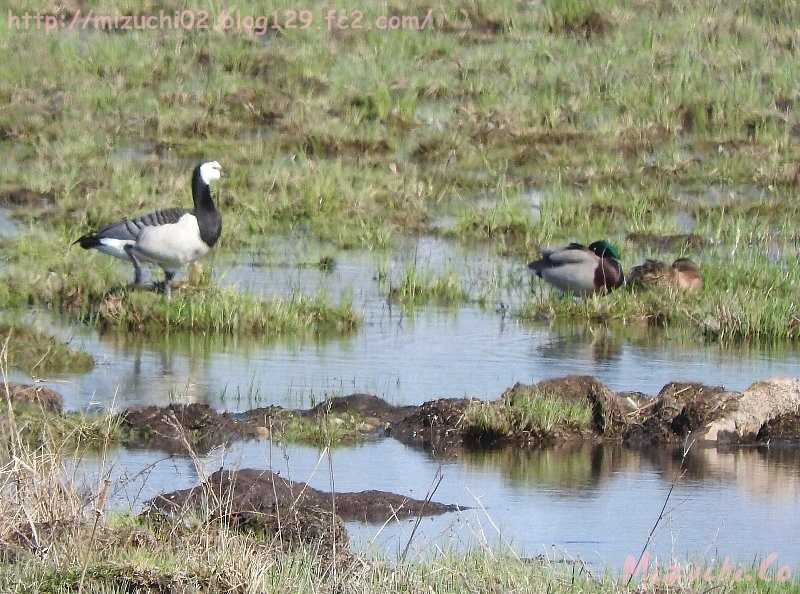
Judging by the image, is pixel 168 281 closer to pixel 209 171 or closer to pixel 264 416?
pixel 209 171

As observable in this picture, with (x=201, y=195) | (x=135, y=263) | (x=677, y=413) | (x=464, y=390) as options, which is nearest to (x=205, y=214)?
(x=201, y=195)

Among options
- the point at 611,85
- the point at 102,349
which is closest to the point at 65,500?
the point at 102,349

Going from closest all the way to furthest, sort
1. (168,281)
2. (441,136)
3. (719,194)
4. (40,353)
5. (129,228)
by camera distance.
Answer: (40,353) → (168,281) → (129,228) → (719,194) → (441,136)

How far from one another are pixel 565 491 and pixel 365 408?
1809mm

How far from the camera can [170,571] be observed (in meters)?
6.73

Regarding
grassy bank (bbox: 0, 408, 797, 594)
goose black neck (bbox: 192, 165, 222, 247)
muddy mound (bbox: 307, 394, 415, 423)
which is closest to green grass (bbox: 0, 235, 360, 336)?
goose black neck (bbox: 192, 165, 222, 247)

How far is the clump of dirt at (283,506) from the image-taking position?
761cm

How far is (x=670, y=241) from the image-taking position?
17.5 m

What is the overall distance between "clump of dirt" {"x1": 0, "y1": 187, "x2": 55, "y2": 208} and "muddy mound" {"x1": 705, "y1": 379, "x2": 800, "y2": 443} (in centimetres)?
937

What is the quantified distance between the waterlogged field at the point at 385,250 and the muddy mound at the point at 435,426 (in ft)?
0.14

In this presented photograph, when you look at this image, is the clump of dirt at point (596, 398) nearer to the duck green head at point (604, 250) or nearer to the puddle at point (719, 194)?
the duck green head at point (604, 250)

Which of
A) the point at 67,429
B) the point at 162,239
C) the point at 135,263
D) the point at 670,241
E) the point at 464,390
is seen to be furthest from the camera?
the point at 670,241

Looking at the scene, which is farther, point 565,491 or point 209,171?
point 209,171

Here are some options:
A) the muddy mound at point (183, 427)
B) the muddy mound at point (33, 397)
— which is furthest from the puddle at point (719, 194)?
the muddy mound at point (33, 397)
